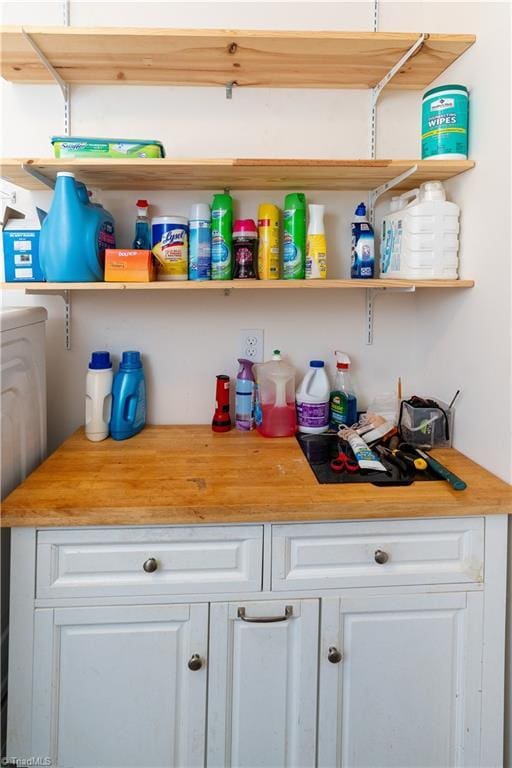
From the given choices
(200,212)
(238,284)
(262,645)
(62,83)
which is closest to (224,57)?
(200,212)

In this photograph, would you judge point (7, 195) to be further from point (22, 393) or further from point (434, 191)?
point (434, 191)

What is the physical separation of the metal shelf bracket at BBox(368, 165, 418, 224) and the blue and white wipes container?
0.09m

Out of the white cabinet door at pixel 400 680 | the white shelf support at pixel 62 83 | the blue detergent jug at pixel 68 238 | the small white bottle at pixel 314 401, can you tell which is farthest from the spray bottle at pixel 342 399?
the white shelf support at pixel 62 83

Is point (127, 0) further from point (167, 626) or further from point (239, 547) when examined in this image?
point (167, 626)

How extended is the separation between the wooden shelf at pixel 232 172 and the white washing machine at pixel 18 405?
0.42m

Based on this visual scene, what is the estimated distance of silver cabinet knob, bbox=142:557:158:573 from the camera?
103 cm

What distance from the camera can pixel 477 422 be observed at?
128cm

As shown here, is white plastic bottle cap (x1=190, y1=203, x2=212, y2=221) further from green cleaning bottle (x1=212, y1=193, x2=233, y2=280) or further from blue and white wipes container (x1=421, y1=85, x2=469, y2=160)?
blue and white wipes container (x1=421, y1=85, x2=469, y2=160)

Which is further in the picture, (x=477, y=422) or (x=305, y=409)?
(x=305, y=409)

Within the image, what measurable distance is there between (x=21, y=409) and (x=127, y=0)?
136 centimetres

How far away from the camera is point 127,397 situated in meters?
1.47

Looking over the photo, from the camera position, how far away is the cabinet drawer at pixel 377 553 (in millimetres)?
1073

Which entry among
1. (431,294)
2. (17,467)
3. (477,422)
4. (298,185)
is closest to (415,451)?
(477,422)

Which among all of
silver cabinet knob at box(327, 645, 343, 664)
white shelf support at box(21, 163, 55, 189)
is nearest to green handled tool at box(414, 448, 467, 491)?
silver cabinet knob at box(327, 645, 343, 664)
